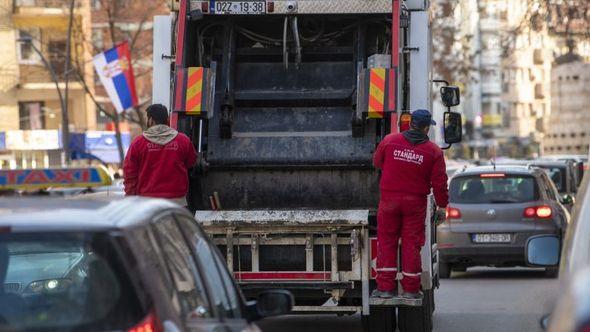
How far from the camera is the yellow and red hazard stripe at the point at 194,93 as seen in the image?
1150 centimetres

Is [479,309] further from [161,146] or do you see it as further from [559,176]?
[559,176]

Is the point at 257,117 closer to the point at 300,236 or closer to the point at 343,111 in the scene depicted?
the point at 343,111

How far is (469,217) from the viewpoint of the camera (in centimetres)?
1830

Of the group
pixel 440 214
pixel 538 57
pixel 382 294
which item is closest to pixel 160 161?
pixel 382 294

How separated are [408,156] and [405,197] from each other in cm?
32

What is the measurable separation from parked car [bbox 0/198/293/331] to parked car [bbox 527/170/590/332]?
130 centimetres

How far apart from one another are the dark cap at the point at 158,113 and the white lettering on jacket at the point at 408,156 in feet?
6.07

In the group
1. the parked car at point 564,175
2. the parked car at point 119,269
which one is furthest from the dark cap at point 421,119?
the parked car at point 564,175

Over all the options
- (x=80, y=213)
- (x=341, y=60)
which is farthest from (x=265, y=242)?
(x=80, y=213)

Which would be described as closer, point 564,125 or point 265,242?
point 265,242

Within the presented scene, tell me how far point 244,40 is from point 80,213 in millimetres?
7521

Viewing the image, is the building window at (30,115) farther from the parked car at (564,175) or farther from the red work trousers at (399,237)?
the red work trousers at (399,237)

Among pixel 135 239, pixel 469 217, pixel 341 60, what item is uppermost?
pixel 341 60

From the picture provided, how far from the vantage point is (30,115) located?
5447cm
